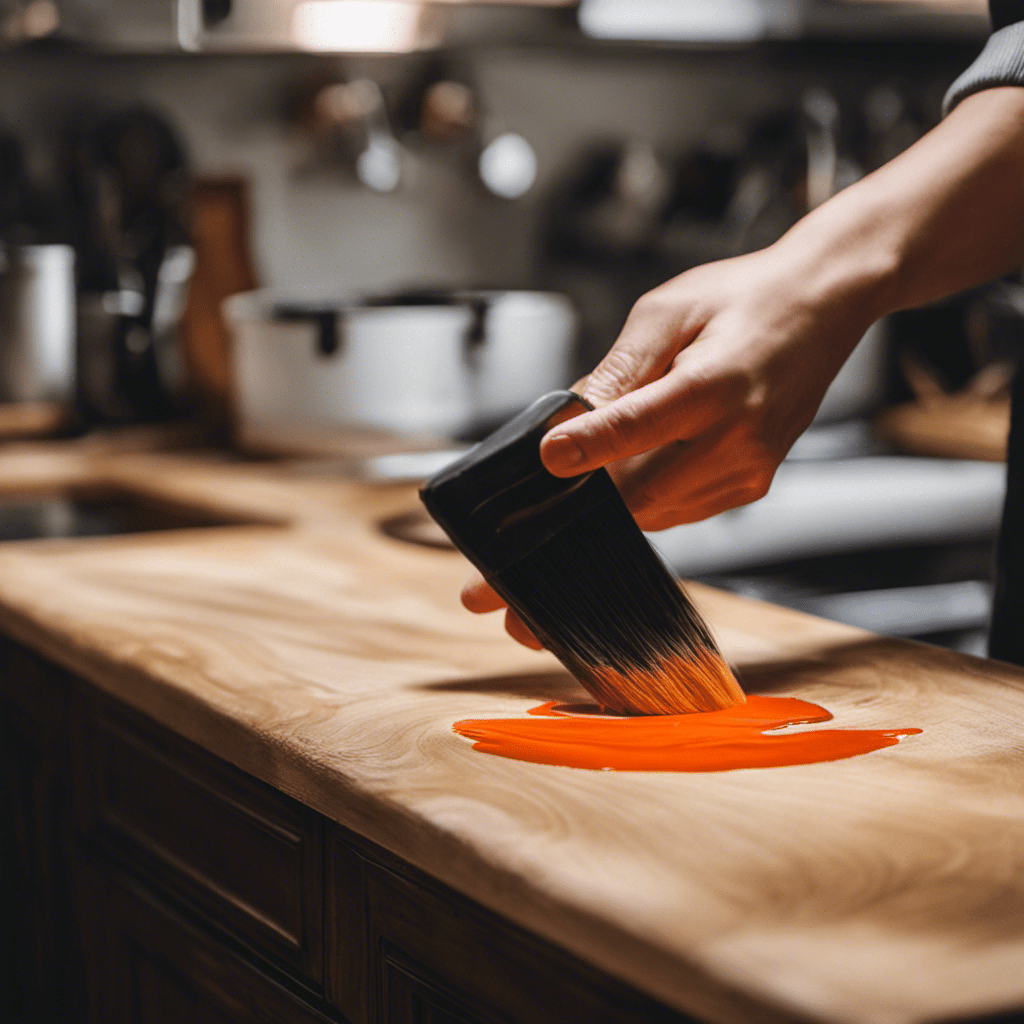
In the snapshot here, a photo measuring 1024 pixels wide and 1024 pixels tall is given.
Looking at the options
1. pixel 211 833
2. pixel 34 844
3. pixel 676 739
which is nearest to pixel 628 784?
pixel 676 739

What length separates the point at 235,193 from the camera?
79.7 inches

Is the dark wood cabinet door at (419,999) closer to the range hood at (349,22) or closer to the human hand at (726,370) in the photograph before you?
the human hand at (726,370)

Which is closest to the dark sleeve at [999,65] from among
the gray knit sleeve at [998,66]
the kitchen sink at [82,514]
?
the gray knit sleeve at [998,66]

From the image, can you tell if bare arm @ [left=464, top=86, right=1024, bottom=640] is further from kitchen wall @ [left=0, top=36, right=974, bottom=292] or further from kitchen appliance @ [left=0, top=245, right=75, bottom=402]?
kitchen wall @ [left=0, top=36, right=974, bottom=292]

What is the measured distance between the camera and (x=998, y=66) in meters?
0.84

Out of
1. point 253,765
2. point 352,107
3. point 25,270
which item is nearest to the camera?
point 253,765

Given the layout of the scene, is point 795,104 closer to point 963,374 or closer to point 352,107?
point 963,374

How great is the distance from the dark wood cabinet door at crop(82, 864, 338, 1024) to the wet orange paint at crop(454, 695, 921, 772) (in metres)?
0.18

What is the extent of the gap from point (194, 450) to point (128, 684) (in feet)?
3.53

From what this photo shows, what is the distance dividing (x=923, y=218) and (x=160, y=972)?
26.7 inches

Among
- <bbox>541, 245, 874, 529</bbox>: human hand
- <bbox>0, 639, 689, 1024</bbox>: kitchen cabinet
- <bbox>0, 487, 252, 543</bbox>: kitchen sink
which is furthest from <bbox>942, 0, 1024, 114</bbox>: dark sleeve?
<bbox>0, 487, 252, 543</bbox>: kitchen sink

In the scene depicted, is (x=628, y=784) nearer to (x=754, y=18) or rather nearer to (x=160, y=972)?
(x=160, y=972)

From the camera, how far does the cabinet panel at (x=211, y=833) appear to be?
0.70 m

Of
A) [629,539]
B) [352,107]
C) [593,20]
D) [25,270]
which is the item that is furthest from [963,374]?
[629,539]
